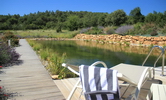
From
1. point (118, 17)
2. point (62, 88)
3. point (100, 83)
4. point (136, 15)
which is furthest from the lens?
point (136, 15)

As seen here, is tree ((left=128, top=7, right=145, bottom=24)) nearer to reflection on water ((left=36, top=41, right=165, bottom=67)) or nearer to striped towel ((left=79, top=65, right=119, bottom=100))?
reflection on water ((left=36, top=41, right=165, bottom=67))

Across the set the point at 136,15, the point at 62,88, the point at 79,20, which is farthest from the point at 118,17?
the point at 62,88

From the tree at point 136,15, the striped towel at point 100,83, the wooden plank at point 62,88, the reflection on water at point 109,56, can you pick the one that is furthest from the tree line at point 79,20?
the striped towel at point 100,83

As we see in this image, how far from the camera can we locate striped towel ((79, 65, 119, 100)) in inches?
55.3

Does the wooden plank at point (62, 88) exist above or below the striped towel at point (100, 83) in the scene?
below

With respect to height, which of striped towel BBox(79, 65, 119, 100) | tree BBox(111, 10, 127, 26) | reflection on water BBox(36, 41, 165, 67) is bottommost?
reflection on water BBox(36, 41, 165, 67)

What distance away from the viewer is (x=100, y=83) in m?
1.46

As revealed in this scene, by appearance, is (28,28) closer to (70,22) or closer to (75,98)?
(70,22)

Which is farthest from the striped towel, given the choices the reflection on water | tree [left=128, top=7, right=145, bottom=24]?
tree [left=128, top=7, right=145, bottom=24]

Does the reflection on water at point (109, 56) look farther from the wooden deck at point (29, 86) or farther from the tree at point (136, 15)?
the tree at point (136, 15)

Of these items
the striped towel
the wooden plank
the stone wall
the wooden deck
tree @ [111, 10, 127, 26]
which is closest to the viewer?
the striped towel

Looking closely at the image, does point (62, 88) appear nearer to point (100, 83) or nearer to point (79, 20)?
point (100, 83)

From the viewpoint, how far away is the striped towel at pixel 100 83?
4.61 feet

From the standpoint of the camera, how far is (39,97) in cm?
241
